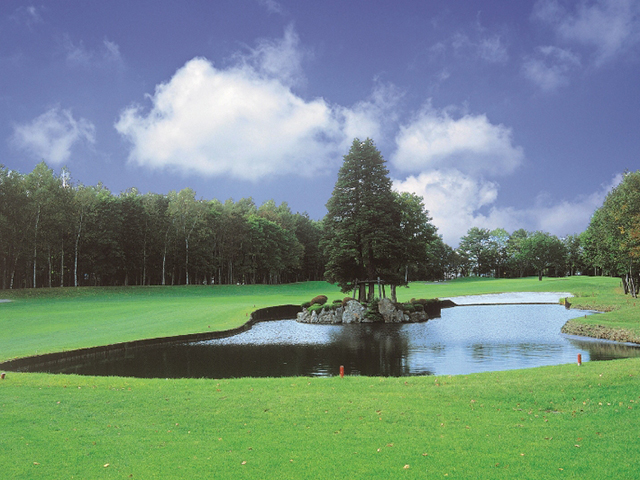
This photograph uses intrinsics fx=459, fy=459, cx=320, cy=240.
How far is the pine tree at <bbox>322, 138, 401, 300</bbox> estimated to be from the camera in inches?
1793

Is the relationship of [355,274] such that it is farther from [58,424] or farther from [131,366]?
[58,424]

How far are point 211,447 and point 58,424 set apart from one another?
4.00 meters

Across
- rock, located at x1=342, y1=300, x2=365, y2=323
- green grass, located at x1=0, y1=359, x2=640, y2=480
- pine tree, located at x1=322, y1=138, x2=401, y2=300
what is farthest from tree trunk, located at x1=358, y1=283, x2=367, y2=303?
green grass, located at x1=0, y1=359, x2=640, y2=480

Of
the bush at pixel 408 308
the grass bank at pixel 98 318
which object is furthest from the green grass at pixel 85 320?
the bush at pixel 408 308

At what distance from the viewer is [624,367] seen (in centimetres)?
1501

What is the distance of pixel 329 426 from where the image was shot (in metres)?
9.62

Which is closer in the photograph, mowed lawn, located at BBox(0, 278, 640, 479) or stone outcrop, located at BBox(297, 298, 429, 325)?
mowed lawn, located at BBox(0, 278, 640, 479)

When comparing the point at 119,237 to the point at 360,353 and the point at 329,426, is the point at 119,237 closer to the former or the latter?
the point at 360,353

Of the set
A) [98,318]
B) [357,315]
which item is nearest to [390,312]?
[357,315]

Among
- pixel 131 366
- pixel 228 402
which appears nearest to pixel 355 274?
pixel 131 366

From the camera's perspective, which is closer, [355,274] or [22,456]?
[22,456]

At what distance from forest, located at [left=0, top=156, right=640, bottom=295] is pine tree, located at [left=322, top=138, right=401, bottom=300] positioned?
0.27m

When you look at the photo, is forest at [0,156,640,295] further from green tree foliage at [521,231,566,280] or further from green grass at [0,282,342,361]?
green tree foliage at [521,231,566,280]

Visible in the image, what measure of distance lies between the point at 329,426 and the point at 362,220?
36.5 m
